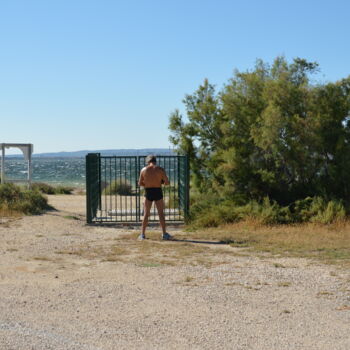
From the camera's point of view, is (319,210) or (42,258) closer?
(42,258)

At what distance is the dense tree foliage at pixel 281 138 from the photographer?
1438 cm

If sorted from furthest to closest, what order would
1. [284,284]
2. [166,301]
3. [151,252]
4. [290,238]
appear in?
[290,238]
[151,252]
[284,284]
[166,301]

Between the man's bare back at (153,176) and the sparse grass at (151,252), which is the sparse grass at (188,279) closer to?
the sparse grass at (151,252)

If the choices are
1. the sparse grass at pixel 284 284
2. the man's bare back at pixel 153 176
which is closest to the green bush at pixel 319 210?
the man's bare back at pixel 153 176

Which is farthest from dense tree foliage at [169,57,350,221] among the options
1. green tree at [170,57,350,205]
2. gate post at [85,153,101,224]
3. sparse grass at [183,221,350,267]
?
gate post at [85,153,101,224]

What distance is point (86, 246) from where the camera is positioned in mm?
11703

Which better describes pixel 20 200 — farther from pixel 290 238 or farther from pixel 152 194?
pixel 290 238

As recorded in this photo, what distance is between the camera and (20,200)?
17531 millimetres

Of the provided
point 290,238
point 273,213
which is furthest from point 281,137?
point 290,238

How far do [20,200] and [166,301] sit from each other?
37.1ft

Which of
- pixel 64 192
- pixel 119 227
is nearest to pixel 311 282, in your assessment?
pixel 119 227

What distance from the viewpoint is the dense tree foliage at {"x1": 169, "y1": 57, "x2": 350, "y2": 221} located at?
14.4 metres

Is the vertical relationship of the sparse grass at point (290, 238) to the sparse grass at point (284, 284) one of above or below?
above

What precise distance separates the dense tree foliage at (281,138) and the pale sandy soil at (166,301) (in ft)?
13.5
